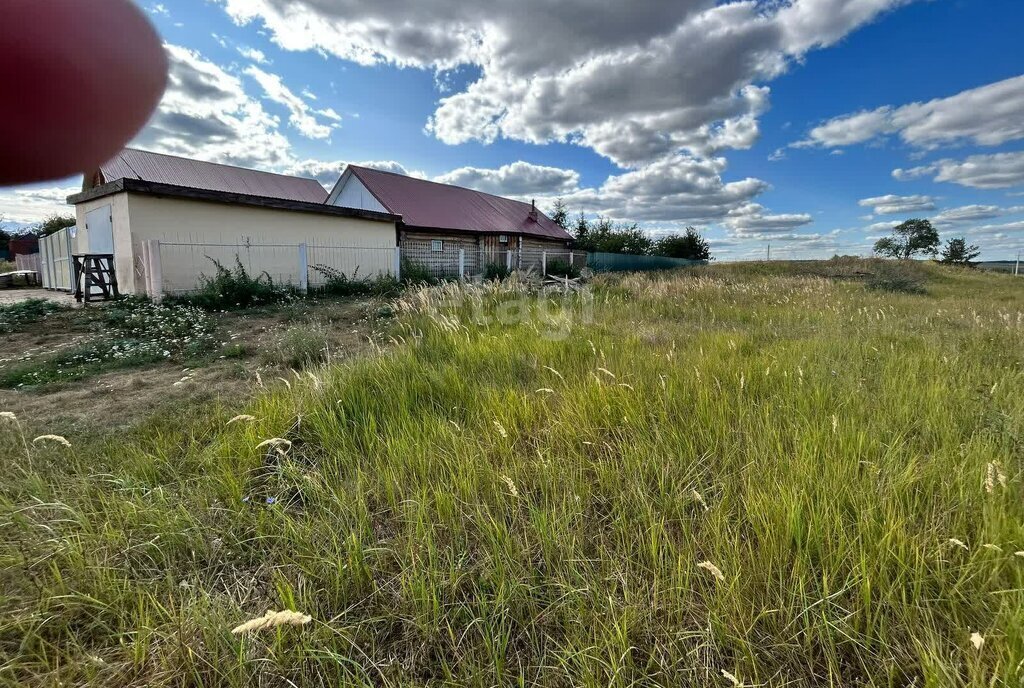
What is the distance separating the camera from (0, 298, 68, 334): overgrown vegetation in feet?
22.1

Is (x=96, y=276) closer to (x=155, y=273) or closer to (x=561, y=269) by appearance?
(x=155, y=273)

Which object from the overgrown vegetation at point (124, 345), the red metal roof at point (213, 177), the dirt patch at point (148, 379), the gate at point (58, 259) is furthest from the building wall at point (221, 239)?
the red metal roof at point (213, 177)

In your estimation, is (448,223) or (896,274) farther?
(448,223)

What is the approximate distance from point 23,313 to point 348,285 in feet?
20.5

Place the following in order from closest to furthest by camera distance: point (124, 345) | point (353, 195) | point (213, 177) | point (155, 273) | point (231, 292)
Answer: point (124, 345) < point (155, 273) < point (231, 292) < point (353, 195) < point (213, 177)

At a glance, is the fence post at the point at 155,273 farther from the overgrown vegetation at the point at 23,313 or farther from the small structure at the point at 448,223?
the small structure at the point at 448,223

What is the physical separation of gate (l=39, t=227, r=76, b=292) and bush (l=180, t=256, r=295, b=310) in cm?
514

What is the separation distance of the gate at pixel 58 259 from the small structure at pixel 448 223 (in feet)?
28.9

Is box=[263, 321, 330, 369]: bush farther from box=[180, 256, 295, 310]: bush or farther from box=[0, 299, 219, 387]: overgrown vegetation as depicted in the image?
box=[180, 256, 295, 310]: bush

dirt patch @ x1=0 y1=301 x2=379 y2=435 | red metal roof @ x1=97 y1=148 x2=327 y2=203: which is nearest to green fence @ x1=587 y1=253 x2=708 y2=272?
red metal roof @ x1=97 y1=148 x2=327 y2=203

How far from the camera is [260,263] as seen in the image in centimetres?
1095

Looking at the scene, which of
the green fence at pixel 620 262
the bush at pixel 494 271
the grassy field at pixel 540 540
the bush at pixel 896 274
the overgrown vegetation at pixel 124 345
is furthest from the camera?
the green fence at pixel 620 262

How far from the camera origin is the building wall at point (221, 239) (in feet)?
30.1

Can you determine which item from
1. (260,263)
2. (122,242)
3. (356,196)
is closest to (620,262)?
(356,196)
